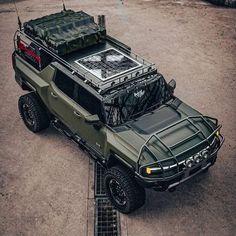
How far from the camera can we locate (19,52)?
28.8ft

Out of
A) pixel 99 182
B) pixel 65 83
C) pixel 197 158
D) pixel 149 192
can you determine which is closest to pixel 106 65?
pixel 65 83

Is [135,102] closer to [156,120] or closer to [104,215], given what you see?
[156,120]

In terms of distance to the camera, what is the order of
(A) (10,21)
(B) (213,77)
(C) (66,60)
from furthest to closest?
(A) (10,21) → (B) (213,77) → (C) (66,60)

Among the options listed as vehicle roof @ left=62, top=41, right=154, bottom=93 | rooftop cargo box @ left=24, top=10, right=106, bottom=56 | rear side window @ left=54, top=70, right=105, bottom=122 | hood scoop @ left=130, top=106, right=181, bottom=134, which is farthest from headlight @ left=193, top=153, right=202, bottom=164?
rooftop cargo box @ left=24, top=10, right=106, bottom=56

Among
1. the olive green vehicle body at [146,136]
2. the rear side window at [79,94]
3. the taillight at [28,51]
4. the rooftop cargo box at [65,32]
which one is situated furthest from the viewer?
the taillight at [28,51]

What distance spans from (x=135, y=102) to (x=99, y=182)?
1.81m

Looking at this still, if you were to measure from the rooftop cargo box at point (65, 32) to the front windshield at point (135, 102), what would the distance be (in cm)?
171

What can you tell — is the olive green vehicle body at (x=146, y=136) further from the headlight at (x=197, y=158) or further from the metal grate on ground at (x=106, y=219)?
the metal grate on ground at (x=106, y=219)

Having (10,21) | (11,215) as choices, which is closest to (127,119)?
(11,215)

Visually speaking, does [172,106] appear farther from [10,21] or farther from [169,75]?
[10,21]

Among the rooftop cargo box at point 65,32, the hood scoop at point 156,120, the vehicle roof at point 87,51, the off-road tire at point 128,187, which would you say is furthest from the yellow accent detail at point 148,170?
the rooftop cargo box at point 65,32

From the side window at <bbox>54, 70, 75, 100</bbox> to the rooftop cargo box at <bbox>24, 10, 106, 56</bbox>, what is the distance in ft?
1.49

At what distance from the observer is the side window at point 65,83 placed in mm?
7442

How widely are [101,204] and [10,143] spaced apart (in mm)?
2681
